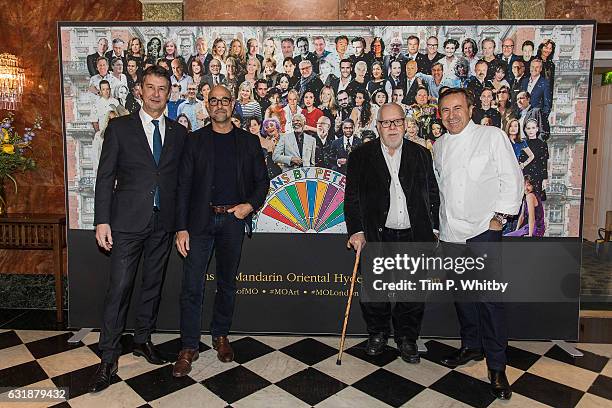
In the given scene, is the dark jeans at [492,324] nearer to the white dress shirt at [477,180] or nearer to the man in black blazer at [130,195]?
the white dress shirt at [477,180]

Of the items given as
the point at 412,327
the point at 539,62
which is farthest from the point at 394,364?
the point at 539,62

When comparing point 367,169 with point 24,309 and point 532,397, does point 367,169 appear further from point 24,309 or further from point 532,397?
point 24,309

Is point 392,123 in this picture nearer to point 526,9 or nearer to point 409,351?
point 409,351

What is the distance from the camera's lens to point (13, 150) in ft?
13.5

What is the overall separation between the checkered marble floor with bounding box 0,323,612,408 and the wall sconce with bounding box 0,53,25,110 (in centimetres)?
216

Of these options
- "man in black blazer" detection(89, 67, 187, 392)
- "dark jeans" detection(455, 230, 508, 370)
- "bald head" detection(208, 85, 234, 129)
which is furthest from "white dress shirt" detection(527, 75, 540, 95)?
"man in black blazer" detection(89, 67, 187, 392)

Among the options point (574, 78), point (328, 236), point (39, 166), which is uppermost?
point (574, 78)

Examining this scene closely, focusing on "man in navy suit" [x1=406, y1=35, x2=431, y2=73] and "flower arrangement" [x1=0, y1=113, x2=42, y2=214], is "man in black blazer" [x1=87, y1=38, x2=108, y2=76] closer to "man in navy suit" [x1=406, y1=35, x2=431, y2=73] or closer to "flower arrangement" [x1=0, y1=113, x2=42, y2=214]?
"flower arrangement" [x1=0, y1=113, x2=42, y2=214]

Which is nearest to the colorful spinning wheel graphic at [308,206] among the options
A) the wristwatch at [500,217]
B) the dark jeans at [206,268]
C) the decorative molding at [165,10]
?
the dark jeans at [206,268]

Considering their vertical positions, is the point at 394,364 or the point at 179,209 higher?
the point at 179,209

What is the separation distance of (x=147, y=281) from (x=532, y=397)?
8.75 feet

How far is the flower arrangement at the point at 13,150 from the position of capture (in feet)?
13.4

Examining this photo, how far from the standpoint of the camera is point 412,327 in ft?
11.0

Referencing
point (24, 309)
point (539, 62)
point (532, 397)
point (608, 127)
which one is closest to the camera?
point (532, 397)
